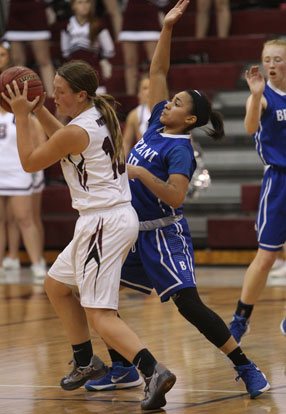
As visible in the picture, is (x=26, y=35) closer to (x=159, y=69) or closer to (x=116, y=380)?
(x=159, y=69)

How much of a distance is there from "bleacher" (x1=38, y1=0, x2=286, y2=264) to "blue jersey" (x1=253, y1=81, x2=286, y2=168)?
13.8 feet

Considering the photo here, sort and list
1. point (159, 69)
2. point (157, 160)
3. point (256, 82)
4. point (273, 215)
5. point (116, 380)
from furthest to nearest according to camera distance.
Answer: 1. point (273, 215)
2. point (256, 82)
3. point (159, 69)
4. point (116, 380)
5. point (157, 160)

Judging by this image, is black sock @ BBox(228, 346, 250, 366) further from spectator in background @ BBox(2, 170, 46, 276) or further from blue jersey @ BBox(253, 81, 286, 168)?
spectator in background @ BBox(2, 170, 46, 276)

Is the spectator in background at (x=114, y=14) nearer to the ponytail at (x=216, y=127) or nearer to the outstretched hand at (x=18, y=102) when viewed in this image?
the ponytail at (x=216, y=127)

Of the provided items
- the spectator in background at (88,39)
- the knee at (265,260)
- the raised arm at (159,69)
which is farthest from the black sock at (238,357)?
the spectator in background at (88,39)

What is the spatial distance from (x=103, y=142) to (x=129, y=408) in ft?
3.85

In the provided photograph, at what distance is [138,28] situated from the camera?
11414mm

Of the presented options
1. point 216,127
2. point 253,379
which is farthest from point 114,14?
point 253,379

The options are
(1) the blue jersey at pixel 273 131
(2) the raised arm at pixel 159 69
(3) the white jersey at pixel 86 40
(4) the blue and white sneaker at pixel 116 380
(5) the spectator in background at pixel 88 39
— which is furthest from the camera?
(3) the white jersey at pixel 86 40

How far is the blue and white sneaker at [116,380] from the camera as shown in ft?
15.7

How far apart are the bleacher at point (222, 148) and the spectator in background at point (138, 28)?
391 millimetres

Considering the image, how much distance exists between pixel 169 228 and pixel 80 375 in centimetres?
81

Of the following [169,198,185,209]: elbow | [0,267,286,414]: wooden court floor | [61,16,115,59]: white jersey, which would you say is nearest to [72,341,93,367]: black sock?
[0,267,286,414]: wooden court floor

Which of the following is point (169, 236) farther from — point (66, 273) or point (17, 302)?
point (17, 302)
